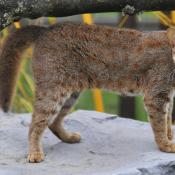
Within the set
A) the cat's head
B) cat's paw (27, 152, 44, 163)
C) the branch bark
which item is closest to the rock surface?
cat's paw (27, 152, 44, 163)

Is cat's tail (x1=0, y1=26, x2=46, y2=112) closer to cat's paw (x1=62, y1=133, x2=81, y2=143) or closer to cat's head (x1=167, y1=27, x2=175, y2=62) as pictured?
cat's paw (x1=62, y1=133, x2=81, y2=143)

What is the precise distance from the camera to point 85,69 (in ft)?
14.2

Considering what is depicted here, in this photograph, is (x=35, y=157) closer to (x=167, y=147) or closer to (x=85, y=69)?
(x=85, y=69)

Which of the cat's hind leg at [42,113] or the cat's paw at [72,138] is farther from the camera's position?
the cat's paw at [72,138]

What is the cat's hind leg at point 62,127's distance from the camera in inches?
177

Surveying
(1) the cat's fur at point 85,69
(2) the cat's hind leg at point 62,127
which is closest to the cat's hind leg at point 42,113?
(1) the cat's fur at point 85,69

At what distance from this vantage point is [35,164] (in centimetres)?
409

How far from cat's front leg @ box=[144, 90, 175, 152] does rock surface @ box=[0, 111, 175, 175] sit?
2.9 inches

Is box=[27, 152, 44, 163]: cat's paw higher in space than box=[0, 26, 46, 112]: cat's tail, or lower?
A: lower

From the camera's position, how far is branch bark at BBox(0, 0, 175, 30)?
13.4ft

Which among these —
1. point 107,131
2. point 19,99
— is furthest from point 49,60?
point 19,99

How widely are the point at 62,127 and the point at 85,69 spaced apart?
1.60ft

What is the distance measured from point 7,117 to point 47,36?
993mm

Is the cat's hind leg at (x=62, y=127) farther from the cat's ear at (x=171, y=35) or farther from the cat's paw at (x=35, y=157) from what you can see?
the cat's ear at (x=171, y=35)
